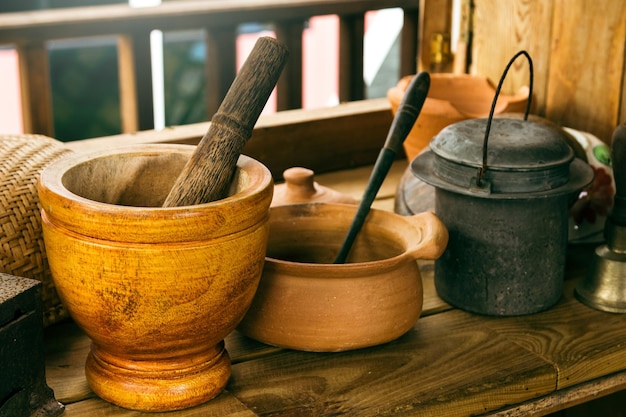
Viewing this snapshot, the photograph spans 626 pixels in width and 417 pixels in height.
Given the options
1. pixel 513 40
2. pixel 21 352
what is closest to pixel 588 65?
pixel 513 40

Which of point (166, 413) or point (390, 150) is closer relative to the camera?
point (166, 413)

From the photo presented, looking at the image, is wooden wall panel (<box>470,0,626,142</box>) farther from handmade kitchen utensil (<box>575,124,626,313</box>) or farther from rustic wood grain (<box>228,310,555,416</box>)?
rustic wood grain (<box>228,310,555,416</box>)

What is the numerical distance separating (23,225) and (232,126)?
0.32 m

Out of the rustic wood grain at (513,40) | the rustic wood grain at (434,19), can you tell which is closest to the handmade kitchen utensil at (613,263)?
the rustic wood grain at (513,40)

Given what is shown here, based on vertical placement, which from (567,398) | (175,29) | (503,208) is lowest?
(567,398)

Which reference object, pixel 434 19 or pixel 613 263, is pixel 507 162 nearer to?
pixel 613 263

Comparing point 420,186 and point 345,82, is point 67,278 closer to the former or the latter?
point 420,186

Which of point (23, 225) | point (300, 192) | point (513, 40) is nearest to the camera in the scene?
point (23, 225)

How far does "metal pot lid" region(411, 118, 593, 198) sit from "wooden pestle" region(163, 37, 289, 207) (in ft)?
1.04

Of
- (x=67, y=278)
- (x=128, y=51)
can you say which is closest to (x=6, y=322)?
(x=67, y=278)

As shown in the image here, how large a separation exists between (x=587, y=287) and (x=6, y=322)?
0.88 m

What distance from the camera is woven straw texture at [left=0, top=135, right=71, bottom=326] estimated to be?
1.14 m

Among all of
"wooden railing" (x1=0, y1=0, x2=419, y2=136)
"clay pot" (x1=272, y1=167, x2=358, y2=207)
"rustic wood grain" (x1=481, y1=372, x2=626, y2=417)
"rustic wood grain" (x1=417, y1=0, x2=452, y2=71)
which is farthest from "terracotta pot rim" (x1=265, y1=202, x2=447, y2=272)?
"wooden railing" (x1=0, y1=0, x2=419, y2=136)

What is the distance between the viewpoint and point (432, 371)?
1.16 metres
